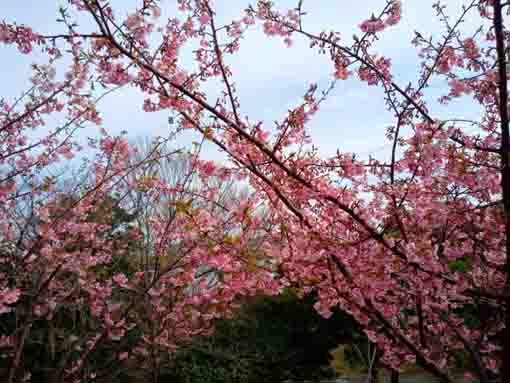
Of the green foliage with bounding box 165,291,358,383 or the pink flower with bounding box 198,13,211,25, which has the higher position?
the pink flower with bounding box 198,13,211,25

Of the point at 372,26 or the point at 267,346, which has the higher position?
the point at 372,26

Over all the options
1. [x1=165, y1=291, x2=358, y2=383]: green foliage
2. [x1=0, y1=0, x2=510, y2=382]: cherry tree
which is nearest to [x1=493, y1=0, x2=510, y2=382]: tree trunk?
[x1=0, y1=0, x2=510, y2=382]: cherry tree

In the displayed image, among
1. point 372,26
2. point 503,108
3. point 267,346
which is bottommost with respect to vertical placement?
→ point 267,346

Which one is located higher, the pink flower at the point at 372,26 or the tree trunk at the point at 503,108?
the pink flower at the point at 372,26

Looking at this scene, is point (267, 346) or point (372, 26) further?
point (267, 346)

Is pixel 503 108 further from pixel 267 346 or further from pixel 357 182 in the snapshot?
pixel 267 346

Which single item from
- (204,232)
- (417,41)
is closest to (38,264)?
(204,232)

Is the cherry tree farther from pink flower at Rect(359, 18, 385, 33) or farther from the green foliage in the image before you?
the green foliage

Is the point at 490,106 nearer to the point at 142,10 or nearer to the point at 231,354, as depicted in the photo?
the point at 142,10

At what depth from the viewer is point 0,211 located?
16.9ft

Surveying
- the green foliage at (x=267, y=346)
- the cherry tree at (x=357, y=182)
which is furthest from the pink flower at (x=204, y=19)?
the green foliage at (x=267, y=346)

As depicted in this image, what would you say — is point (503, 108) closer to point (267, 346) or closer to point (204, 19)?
point (204, 19)

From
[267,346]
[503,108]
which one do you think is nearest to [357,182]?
[503,108]

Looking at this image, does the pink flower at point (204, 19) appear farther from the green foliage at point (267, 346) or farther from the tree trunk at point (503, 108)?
the green foliage at point (267, 346)
